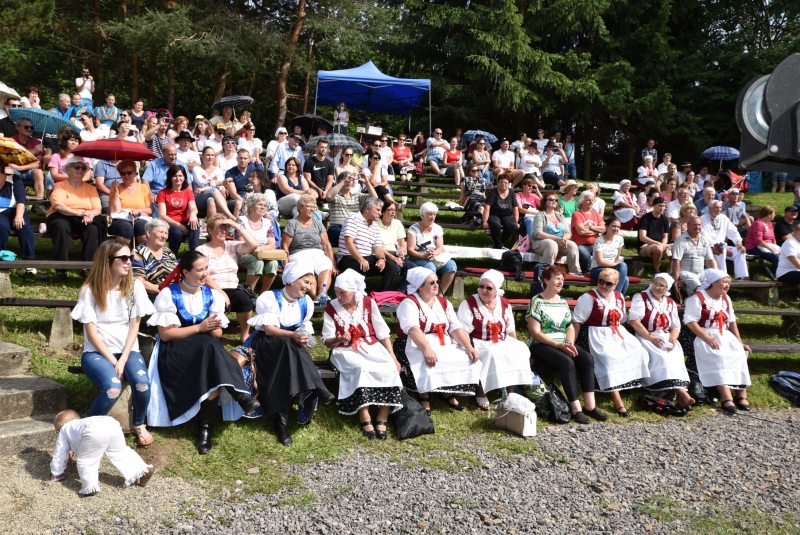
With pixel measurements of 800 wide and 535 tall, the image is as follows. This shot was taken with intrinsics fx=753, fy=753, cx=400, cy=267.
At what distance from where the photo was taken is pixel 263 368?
5.64 m

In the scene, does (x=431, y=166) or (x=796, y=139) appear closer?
(x=796, y=139)

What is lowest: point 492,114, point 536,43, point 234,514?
point 234,514

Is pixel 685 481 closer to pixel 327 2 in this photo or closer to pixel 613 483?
pixel 613 483

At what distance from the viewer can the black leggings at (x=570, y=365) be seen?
21.7 ft

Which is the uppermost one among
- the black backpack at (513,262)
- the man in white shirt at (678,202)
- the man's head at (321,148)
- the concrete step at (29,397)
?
the man's head at (321,148)

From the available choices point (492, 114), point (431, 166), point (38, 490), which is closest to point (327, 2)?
point (492, 114)

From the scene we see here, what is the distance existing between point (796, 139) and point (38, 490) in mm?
4235

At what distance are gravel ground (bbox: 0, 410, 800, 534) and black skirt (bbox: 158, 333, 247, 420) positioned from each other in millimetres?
657

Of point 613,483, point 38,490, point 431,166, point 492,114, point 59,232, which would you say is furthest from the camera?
point 492,114

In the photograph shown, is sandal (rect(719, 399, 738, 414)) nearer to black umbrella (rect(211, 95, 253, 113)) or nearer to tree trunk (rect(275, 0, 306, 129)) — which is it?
black umbrella (rect(211, 95, 253, 113))

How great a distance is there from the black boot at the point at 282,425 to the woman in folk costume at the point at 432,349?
115 cm

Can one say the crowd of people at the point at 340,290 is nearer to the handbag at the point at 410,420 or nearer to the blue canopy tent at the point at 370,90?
the handbag at the point at 410,420

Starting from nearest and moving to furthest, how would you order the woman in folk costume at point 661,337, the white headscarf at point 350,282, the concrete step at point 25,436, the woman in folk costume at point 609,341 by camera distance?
1. the concrete step at point 25,436
2. the white headscarf at point 350,282
3. the woman in folk costume at point 609,341
4. the woman in folk costume at point 661,337

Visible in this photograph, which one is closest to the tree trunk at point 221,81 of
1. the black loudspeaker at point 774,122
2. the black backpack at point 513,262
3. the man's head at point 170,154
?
the man's head at point 170,154
